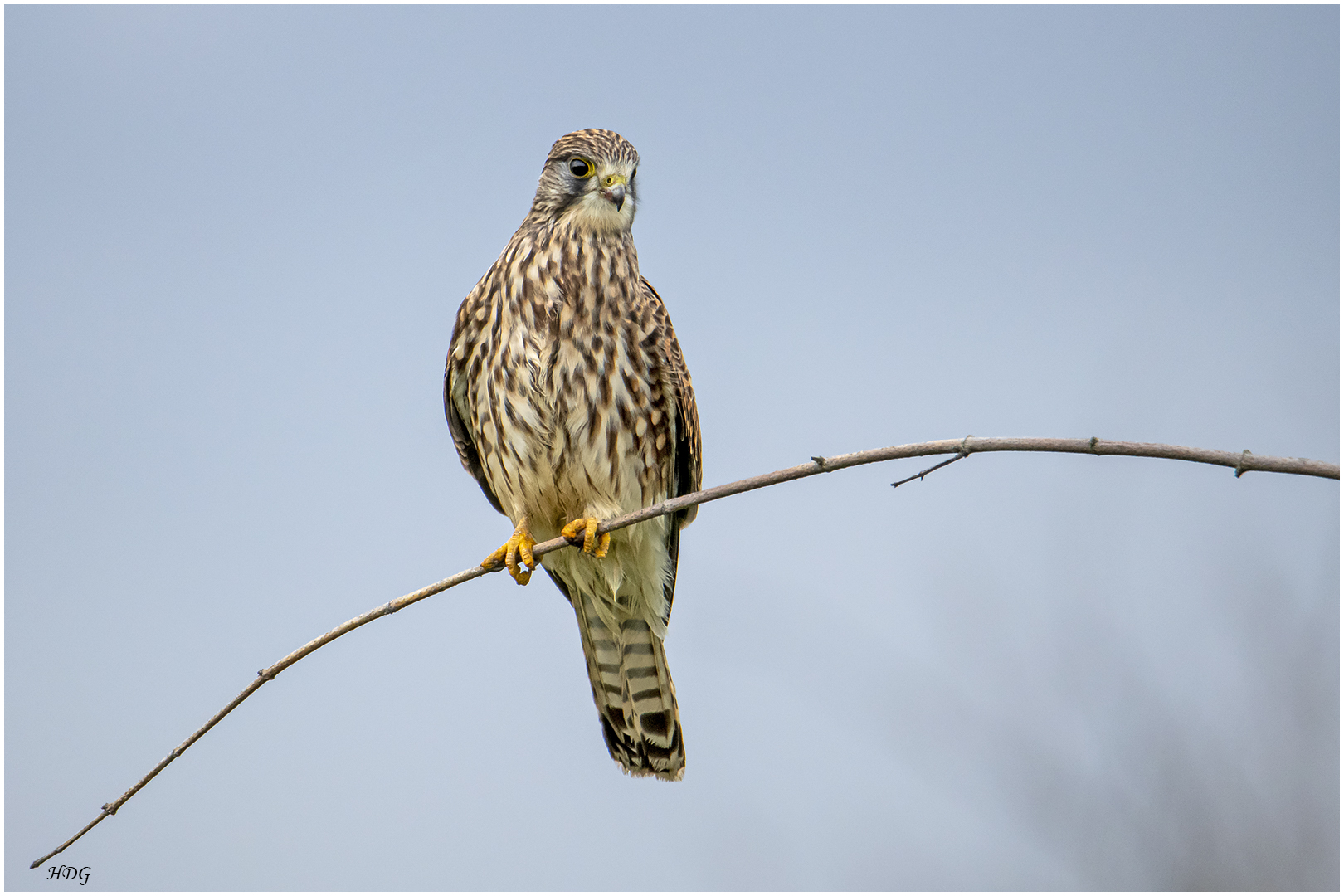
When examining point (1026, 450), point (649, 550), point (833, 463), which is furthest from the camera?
point (649, 550)

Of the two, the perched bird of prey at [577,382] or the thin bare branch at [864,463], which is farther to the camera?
the perched bird of prey at [577,382]

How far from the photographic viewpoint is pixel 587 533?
2.71 m

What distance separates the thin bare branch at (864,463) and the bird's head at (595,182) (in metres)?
0.91

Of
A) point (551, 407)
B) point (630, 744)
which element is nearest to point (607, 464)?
point (551, 407)

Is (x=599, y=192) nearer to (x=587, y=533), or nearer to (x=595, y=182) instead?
(x=595, y=182)

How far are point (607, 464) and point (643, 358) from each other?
0.28 metres

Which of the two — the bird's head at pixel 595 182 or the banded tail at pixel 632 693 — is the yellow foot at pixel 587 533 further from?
the bird's head at pixel 595 182

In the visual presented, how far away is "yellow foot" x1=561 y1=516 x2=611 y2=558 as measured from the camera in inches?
106

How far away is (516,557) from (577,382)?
477mm

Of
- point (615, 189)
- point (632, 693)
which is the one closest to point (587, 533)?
point (632, 693)

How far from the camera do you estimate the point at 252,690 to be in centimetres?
204

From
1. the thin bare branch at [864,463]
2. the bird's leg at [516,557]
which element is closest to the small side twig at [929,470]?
the thin bare branch at [864,463]

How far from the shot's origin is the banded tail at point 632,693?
307cm

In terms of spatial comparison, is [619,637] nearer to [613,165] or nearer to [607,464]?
[607,464]
